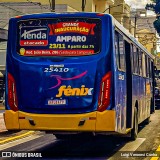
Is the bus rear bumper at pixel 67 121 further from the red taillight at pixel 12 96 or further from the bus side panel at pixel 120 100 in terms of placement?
the bus side panel at pixel 120 100

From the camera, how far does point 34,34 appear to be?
11422 mm

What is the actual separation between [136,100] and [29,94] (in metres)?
5.11

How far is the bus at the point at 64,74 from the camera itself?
10.9m

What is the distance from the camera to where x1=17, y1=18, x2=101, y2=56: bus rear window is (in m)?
11.2

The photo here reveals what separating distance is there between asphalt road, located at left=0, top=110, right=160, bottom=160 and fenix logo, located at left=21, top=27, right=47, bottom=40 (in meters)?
3.02

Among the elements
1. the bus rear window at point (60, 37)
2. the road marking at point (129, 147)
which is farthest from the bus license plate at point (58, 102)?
the road marking at point (129, 147)

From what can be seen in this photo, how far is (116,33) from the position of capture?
11.9 metres

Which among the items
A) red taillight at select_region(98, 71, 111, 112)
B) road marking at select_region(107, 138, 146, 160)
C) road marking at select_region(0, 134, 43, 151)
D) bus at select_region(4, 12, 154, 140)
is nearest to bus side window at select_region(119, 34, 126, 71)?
bus at select_region(4, 12, 154, 140)

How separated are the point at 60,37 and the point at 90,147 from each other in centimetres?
399

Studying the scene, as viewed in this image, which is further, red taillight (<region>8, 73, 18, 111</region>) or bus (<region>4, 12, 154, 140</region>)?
red taillight (<region>8, 73, 18, 111</region>)

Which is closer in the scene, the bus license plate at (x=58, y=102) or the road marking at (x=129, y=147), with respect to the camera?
the bus license plate at (x=58, y=102)

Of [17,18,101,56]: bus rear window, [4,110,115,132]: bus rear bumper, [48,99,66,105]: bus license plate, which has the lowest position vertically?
[4,110,115,132]: bus rear bumper

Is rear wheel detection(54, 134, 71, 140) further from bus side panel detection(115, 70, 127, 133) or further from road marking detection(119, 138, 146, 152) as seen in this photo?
bus side panel detection(115, 70, 127, 133)

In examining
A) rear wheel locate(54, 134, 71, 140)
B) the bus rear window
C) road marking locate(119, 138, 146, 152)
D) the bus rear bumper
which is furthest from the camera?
rear wheel locate(54, 134, 71, 140)
